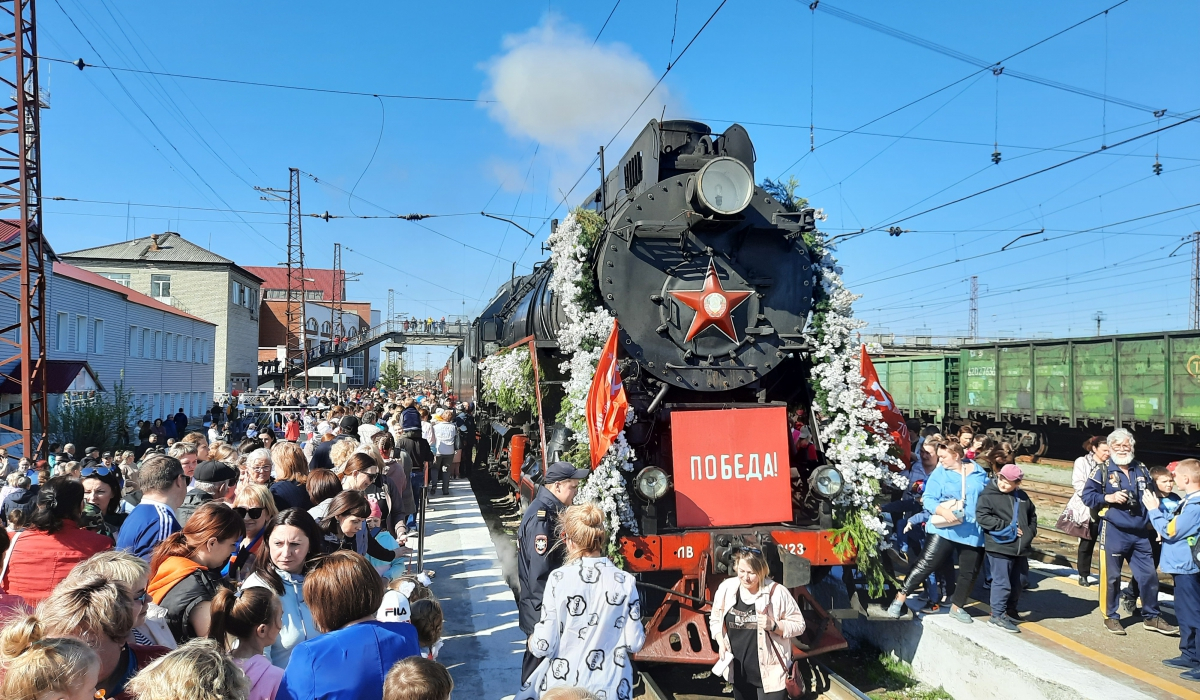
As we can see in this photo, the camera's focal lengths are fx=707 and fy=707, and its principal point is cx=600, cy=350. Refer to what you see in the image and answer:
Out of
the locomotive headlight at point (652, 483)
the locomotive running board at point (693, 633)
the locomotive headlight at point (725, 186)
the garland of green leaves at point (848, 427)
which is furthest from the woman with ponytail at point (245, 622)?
the locomotive headlight at point (725, 186)

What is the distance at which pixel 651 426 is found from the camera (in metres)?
5.52

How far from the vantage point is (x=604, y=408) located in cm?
491

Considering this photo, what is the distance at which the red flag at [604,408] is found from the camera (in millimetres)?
4867

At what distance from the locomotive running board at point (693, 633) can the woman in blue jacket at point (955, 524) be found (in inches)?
32.2

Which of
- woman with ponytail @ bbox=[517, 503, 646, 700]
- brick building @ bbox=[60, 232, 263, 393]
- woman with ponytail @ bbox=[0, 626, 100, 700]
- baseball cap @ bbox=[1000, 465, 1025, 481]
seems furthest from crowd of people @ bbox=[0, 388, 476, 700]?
brick building @ bbox=[60, 232, 263, 393]

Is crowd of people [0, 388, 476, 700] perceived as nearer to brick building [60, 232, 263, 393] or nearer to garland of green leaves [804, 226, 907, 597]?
garland of green leaves [804, 226, 907, 597]

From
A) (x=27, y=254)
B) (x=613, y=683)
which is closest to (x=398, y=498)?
(x=613, y=683)

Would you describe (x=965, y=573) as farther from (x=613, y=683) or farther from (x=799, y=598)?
(x=613, y=683)

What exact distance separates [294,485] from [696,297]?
10.3 feet

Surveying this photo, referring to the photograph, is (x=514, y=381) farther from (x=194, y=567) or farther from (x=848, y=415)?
(x=194, y=567)

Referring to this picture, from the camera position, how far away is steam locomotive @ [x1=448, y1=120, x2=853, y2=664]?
477 centimetres

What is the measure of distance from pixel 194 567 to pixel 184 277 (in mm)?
39396

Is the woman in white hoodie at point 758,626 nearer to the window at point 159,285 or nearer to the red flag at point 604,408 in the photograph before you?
the red flag at point 604,408

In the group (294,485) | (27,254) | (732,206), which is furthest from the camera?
(27,254)
